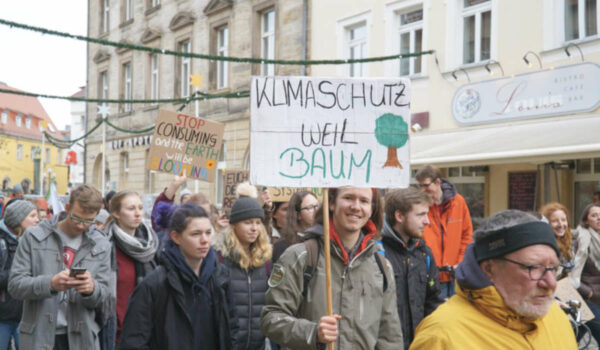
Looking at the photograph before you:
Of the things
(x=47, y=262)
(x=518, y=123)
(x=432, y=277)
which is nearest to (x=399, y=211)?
(x=432, y=277)

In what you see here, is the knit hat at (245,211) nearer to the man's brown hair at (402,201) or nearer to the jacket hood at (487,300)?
the man's brown hair at (402,201)

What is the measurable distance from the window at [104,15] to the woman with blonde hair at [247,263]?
26502 mm

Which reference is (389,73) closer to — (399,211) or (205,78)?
(205,78)

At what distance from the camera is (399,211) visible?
4531 mm

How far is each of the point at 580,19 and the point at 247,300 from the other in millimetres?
8839

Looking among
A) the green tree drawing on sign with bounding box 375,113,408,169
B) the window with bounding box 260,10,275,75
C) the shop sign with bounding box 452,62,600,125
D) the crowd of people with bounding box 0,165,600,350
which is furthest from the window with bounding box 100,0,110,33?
the green tree drawing on sign with bounding box 375,113,408,169

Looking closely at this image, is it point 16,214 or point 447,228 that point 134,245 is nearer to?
point 16,214

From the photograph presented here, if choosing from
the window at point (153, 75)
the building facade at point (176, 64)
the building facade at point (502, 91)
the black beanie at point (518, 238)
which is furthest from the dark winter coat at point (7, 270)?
the window at point (153, 75)

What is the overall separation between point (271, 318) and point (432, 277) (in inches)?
58.6

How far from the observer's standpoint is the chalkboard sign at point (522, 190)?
37.9ft

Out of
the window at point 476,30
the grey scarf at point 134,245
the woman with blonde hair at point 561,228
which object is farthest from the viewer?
the window at point 476,30

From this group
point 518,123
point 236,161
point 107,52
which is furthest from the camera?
point 107,52

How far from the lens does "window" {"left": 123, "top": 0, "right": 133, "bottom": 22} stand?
27062 mm

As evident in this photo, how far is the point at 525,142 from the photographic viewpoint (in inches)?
407
